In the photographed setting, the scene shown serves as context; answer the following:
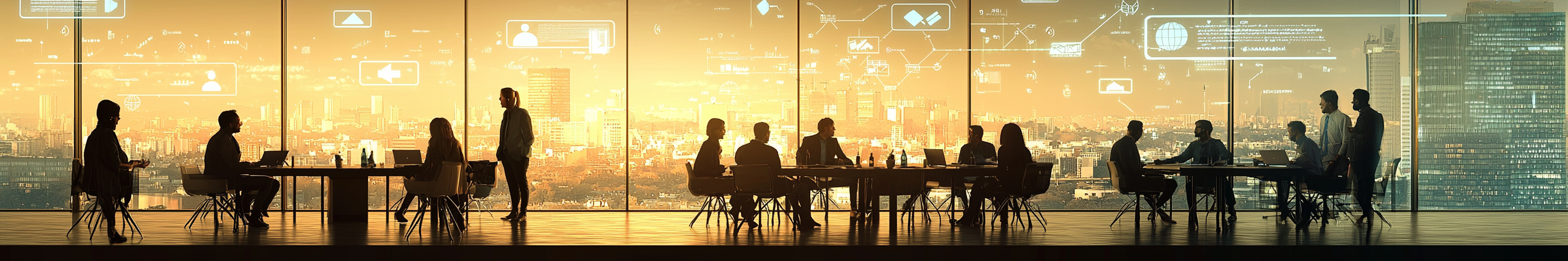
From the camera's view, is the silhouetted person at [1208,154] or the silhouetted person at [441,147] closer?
the silhouetted person at [441,147]

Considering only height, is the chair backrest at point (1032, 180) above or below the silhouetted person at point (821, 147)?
below

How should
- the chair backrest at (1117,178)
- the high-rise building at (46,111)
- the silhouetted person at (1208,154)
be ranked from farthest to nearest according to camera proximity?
the high-rise building at (46,111), the silhouetted person at (1208,154), the chair backrest at (1117,178)

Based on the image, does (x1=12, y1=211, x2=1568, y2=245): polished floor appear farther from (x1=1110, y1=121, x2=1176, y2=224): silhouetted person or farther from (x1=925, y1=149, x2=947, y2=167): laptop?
(x1=925, y1=149, x2=947, y2=167): laptop

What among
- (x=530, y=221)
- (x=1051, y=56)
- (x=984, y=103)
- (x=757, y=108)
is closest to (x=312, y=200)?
(x=530, y=221)

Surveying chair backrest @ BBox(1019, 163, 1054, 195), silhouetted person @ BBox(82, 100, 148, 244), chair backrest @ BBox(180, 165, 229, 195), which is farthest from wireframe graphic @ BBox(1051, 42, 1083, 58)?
silhouetted person @ BBox(82, 100, 148, 244)

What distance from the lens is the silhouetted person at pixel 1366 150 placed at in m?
7.39

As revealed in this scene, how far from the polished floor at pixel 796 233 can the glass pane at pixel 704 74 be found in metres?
1.03

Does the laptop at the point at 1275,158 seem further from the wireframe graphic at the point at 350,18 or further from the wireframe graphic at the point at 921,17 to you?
the wireframe graphic at the point at 350,18

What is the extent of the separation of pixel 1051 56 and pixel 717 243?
448cm

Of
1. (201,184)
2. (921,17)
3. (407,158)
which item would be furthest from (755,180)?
(201,184)

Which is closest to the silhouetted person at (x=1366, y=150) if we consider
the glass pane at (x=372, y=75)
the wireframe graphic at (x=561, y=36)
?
the wireframe graphic at (x=561, y=36)

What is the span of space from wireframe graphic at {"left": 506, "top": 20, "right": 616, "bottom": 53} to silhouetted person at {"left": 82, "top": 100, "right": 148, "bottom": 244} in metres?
3.51

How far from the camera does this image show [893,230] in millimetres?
6832

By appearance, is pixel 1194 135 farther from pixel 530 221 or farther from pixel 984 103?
pixel 530 221
